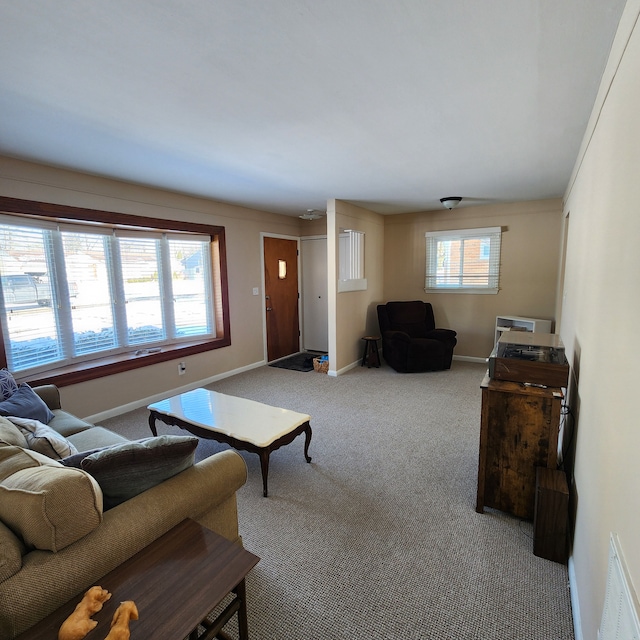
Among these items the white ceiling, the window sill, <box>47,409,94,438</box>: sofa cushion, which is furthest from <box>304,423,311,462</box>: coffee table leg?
the window sill

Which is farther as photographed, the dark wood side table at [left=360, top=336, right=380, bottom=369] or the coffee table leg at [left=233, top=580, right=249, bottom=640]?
the dark wood side table at [left=360, top=336, right=380, bottom=369]

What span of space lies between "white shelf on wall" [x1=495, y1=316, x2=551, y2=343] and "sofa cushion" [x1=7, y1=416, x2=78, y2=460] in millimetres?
4650

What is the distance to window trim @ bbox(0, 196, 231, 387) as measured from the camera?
9.82 ft

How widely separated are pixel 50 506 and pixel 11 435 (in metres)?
0.77

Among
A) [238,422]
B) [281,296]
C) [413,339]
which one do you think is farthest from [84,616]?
[281,296]

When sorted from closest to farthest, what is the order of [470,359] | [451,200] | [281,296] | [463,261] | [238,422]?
[238,422] < [451,200] < [463,261] < [470,359] < [281,296]

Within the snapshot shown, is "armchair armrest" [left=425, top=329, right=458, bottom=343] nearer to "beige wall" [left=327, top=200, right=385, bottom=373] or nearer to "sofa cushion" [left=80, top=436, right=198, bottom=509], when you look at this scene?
"beige wall" [left=327, top=200, right=385, bottom=373]

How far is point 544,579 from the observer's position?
1643 millimetres

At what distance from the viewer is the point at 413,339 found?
5.04 m

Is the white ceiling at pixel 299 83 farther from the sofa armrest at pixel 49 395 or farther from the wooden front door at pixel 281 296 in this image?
the wooden front door at pixel 281 296

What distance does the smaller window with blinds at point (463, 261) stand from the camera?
5223 millimetres

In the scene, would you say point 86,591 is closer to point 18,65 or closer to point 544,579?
point 544,579

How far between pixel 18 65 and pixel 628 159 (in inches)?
99.1

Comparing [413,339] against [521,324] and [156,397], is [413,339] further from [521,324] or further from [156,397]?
[156,397]
